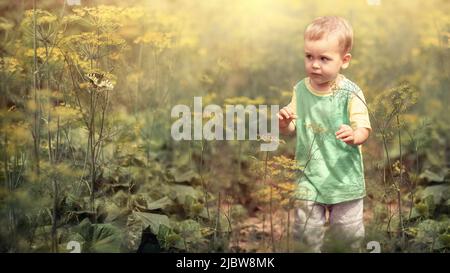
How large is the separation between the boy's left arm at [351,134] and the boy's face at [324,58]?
21 cm

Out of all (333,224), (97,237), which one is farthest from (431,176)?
(97,237)

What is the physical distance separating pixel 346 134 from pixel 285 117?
24 centimetres

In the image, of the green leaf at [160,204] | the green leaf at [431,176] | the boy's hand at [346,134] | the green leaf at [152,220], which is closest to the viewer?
the boy's hand at [346,134]

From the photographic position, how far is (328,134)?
3.03 m

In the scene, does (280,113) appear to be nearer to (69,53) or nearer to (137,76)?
(69,53)

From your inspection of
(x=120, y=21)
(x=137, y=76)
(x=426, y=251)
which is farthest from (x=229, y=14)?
(x=426, y=251)

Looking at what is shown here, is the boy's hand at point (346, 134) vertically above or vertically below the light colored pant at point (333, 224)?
above

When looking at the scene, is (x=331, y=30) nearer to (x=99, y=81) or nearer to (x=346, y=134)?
(x=346, y=134)

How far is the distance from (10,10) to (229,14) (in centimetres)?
138

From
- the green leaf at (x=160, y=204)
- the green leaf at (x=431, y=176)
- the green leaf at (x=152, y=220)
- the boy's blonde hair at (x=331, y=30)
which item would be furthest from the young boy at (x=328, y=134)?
the green leaf at (x=431, y=176)

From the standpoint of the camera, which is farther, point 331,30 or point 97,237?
point 97,237

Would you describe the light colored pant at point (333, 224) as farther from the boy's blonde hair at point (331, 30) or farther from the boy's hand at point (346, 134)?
the boy's blonde hair at point (331, 30)

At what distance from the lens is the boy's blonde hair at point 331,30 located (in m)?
2.96

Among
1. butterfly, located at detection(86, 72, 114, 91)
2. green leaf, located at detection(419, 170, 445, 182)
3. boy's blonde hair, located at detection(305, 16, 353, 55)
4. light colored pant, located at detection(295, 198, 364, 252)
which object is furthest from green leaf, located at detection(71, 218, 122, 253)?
green leaf, located at detection(419, 170, 445, 182)
